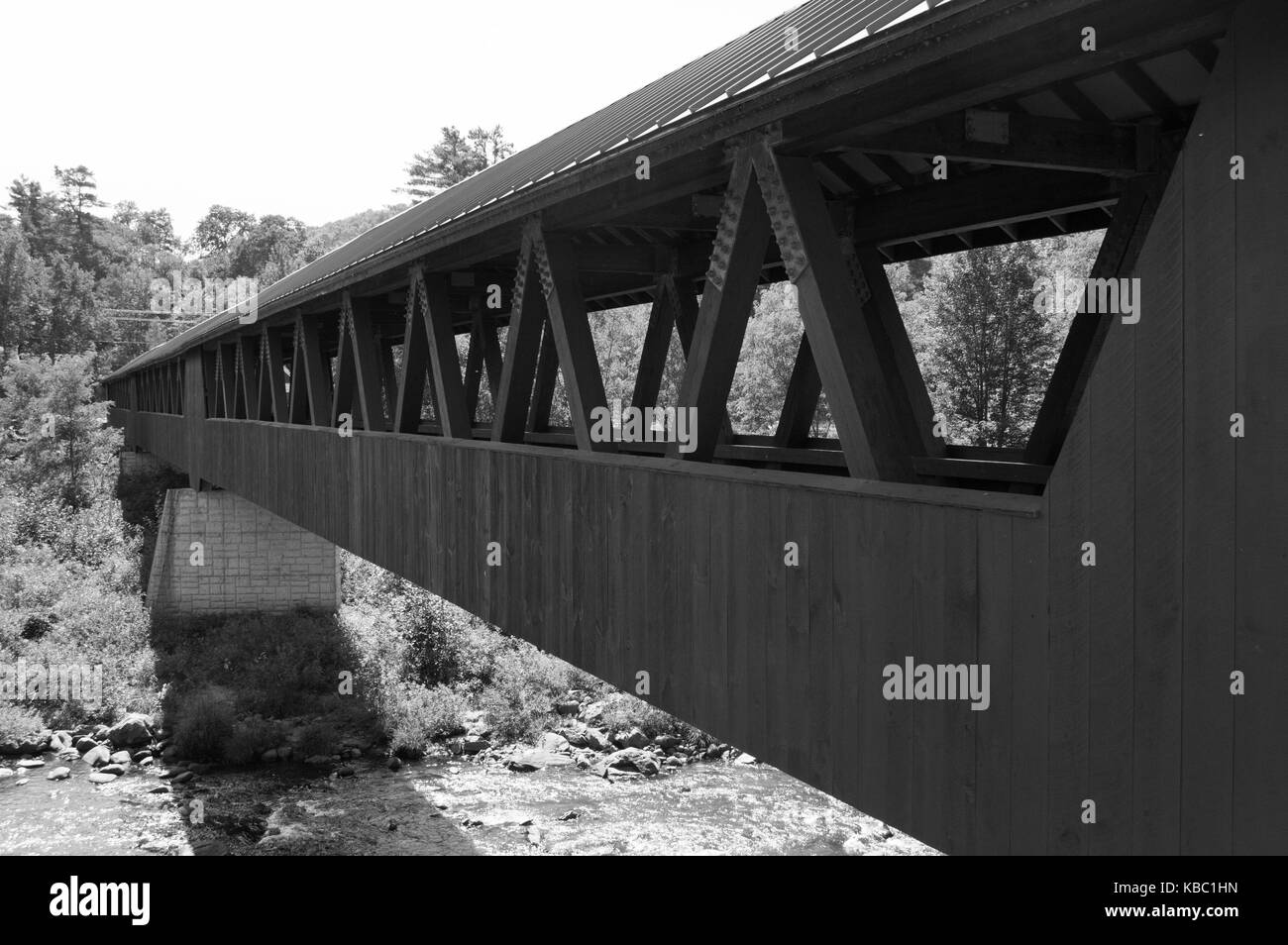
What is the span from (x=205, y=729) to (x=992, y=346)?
2006 centimetres

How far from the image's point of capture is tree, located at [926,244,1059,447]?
2722cm

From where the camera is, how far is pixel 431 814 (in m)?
16.8

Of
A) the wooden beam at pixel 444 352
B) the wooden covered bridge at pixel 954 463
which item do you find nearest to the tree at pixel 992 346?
the wooden beam at pixel 444 352

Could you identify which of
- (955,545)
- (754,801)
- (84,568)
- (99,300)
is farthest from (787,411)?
(99,300)

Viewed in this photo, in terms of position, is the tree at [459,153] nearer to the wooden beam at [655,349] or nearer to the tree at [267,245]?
the tree at [267,245]

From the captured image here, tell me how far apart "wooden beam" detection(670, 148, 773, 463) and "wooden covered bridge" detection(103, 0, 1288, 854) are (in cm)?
2

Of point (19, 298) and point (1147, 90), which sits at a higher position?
point (19, 298)

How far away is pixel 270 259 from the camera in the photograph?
8500cm

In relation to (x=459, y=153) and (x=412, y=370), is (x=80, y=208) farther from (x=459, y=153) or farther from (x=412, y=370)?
(x=412, y=370)

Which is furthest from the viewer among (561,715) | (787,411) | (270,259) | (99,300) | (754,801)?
(270,259)

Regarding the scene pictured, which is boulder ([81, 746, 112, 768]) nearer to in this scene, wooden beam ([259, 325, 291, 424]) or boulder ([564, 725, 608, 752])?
wooden beam ([259, 325, 291, 424])

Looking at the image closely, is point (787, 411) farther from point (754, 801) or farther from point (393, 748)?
point (393, 748)

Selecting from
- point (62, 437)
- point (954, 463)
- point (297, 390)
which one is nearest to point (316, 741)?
point (297, 390)

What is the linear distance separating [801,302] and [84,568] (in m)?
29.0
